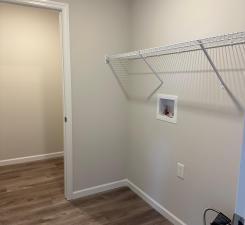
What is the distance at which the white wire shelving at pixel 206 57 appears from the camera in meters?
1.55

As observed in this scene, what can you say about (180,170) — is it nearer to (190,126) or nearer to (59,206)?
(190,126)

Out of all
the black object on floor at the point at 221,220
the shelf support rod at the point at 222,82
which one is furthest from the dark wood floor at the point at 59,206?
the shelf support rod at the point at 222,82

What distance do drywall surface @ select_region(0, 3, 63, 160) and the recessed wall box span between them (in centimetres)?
211

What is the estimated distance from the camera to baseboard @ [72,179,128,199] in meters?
2.70

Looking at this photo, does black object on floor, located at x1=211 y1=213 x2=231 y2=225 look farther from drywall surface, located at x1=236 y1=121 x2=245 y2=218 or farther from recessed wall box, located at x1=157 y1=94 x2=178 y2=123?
drywall surface, located at x1=236 y1=121 x2=245 y2=218

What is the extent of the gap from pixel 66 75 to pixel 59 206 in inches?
53.4

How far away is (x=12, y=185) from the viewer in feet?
9.79

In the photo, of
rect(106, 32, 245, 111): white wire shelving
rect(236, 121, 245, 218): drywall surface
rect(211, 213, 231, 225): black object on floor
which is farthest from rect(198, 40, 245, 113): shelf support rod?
rect(236, 121, 245, 218): drywall surface

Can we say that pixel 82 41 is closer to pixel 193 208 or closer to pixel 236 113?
pixel 236 113

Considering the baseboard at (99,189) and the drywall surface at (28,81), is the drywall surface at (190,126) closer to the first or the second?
the baseboard at (99,189)

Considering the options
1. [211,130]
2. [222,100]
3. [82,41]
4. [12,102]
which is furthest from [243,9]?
[12,102]

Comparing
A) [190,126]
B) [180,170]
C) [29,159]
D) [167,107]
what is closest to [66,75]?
[167,107]

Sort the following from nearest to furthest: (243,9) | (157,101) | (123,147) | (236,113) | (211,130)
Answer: (243,9)
(236,113)
(211,130)
(157,101)
(123,147)

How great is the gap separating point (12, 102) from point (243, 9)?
3.19 metres
